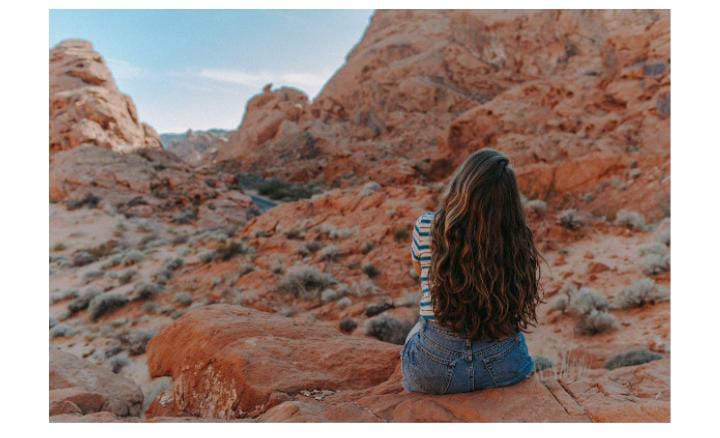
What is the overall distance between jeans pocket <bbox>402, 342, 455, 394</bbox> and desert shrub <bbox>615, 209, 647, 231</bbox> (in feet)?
26.9

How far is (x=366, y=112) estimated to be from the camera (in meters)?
37.2

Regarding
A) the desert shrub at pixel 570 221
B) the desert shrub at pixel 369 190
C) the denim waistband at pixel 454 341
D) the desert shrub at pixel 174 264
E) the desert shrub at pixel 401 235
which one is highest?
the desert shrub at pixel 369 190

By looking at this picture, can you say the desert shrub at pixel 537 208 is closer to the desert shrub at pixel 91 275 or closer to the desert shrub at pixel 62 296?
the desert shrub at pixel 62 296

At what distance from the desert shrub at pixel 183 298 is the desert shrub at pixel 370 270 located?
326cm

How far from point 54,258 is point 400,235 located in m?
11.3

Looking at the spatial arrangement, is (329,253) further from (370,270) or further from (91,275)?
(91,275)

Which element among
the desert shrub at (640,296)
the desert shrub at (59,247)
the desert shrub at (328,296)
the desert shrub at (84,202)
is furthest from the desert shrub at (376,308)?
the desert shrub at (84,202)

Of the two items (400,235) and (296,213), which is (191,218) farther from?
(400,235)

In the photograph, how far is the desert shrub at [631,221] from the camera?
9.00m

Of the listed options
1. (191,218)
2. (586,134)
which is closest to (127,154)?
(191,218)

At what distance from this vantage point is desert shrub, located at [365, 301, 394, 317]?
6.76 m

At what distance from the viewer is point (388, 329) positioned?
5910 millimetres

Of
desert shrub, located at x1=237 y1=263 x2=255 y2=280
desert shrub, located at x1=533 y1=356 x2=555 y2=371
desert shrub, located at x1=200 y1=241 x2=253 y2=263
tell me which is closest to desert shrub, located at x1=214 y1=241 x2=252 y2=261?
desert shrub, located at x1=200 y1=241 x2=253 y2=263

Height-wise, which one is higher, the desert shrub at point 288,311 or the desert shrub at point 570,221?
the desert shrub at point 570,221
